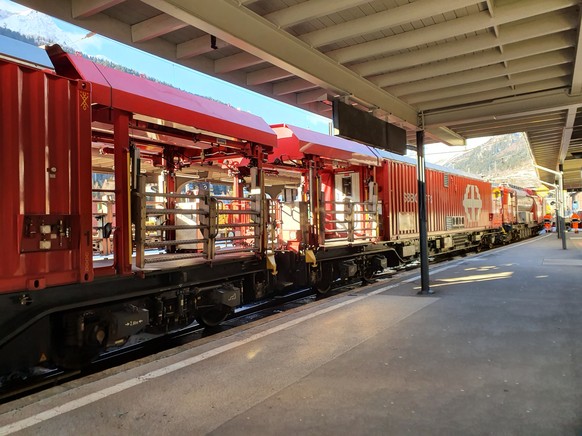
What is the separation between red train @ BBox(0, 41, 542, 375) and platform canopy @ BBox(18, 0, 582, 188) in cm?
64

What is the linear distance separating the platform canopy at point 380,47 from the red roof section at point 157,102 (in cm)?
45

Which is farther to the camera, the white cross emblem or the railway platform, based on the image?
the white cross emblem

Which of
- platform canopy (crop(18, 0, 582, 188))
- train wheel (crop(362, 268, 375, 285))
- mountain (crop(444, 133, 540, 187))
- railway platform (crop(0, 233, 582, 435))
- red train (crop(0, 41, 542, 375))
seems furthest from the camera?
mountain (crop(444, 133, 540, 187))

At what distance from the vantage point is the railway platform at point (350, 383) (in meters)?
3.09

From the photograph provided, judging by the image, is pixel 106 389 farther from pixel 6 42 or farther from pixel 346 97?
pixel 346 97

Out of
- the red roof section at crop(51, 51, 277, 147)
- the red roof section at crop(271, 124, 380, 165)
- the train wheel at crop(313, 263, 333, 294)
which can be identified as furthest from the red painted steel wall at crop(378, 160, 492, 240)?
the red roof section at crop(51, 51, 277, 147)

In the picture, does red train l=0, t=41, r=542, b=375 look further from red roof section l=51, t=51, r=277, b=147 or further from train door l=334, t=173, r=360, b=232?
train door l=334, t=173, r=360, b=232

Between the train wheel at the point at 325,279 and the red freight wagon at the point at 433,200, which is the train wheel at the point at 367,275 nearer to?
the red freight wagon at the point at 433,200

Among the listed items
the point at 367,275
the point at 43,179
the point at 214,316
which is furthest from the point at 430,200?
the point at 43,179

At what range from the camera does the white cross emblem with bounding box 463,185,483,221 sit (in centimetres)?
1676

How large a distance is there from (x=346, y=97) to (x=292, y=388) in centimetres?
436

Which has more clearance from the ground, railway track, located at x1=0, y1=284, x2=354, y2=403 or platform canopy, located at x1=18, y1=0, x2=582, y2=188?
platform canopy, located at x1=18, y1=0, x2=582, y2=188

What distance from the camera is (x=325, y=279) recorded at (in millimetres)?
9398

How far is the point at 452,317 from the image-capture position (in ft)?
20.1
